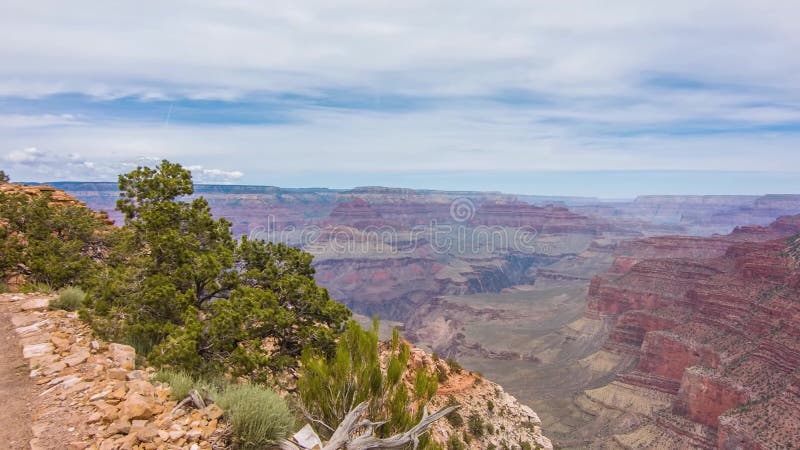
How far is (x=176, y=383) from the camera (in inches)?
331

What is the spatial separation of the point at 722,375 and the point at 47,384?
64.2m

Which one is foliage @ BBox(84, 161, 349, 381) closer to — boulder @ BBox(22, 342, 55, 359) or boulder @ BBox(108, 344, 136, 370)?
boulder @ BBox(108, 344, 136, 370)

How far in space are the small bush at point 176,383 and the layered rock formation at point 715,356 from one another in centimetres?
5082

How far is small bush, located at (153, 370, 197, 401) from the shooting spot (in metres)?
8.23

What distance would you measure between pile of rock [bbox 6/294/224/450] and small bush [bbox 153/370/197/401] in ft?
0.48

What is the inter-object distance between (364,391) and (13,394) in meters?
6.88

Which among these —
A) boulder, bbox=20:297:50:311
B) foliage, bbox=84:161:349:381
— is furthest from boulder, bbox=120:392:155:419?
boulder, bbox=20:297:50:311

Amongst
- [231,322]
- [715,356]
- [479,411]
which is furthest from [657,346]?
[231,322]

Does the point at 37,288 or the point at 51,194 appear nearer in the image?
the point at 37,288

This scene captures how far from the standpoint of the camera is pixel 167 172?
44.8ft

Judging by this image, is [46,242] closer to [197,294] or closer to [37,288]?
[37,288]

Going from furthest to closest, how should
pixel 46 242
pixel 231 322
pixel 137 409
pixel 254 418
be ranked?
pixel 46 242, pixel 231 322, pixel 254 418, pixel 137 409

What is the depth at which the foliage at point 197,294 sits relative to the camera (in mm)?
11023

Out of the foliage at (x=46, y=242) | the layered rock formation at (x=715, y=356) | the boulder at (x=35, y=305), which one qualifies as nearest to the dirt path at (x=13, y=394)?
the boulder at (x=35, y=305)
